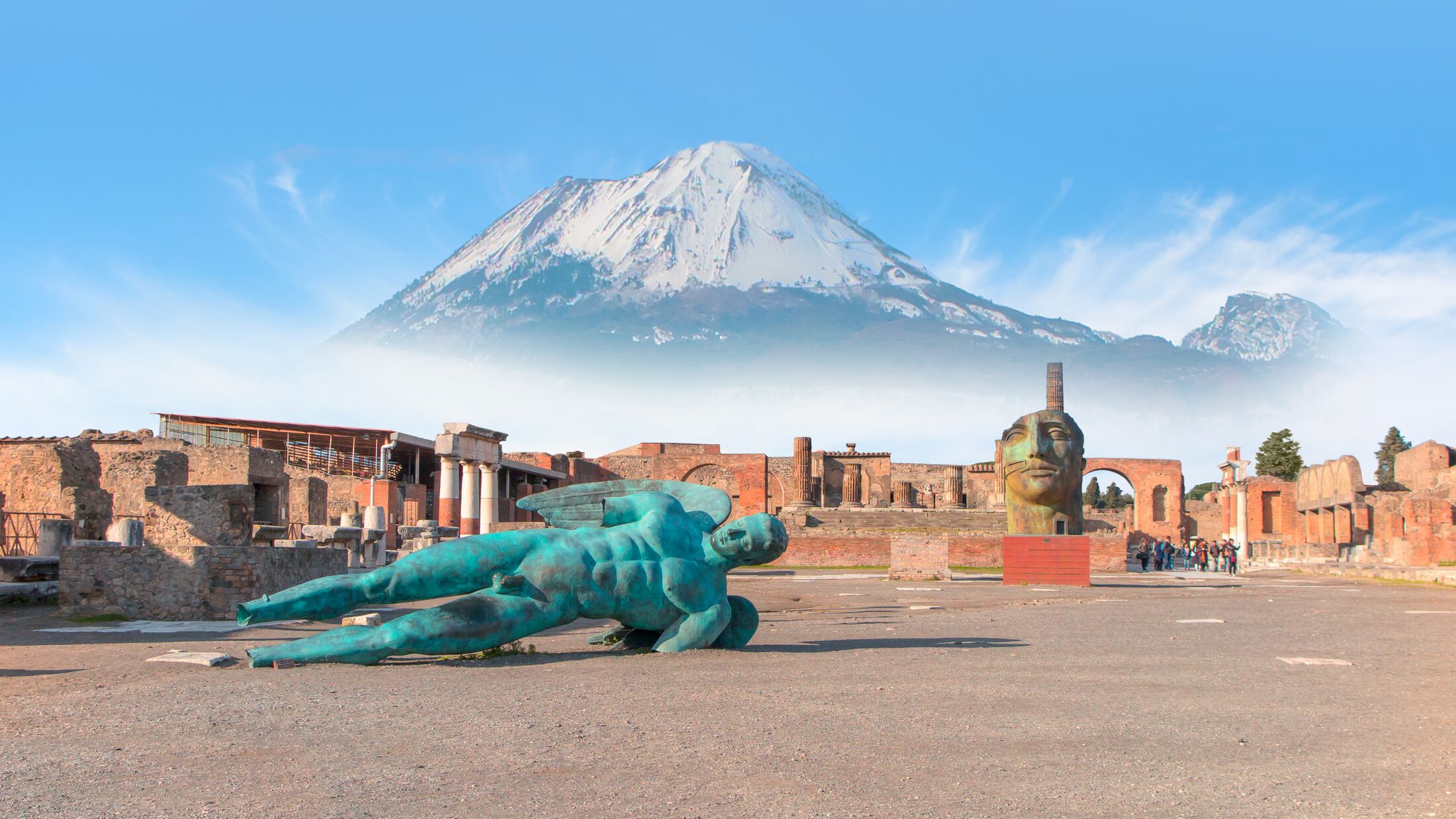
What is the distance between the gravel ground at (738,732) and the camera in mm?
3682

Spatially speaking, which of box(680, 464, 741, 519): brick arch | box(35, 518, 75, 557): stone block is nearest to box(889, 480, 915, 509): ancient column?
box(680, 464, 741, 519): brick arch

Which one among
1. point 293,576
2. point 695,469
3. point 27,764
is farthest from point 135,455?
point 695,469

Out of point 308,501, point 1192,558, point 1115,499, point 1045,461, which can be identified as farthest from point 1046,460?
point 1115,499

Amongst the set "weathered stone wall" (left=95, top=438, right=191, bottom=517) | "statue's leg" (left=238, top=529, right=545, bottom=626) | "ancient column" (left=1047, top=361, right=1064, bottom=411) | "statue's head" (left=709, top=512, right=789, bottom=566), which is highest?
"ancient column" (left=1047, top=361, right=1064, bottom=411)

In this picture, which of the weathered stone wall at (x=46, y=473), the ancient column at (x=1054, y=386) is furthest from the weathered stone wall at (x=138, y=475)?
the ancient column at (x=1054, y=386)

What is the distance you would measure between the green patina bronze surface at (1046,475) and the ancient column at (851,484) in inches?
1158

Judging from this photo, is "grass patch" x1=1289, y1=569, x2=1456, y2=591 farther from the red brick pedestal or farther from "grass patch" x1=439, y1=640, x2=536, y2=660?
"grass patch" x1=439, y1=640, x2=536, y2=660

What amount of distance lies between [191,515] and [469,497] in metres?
22.8

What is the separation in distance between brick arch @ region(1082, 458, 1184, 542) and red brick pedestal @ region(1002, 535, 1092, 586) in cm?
3843

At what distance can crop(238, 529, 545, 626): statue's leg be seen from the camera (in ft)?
22.0

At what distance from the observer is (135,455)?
18.2 meters

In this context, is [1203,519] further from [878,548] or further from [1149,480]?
[878,548]

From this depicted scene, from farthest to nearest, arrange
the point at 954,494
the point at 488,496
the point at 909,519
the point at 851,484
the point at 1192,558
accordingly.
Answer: the point at 851,484 → the point at 954,494 → the point at 909,519 → the point at 1192,558 → the point at 488,496

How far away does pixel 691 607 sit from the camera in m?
7.85
